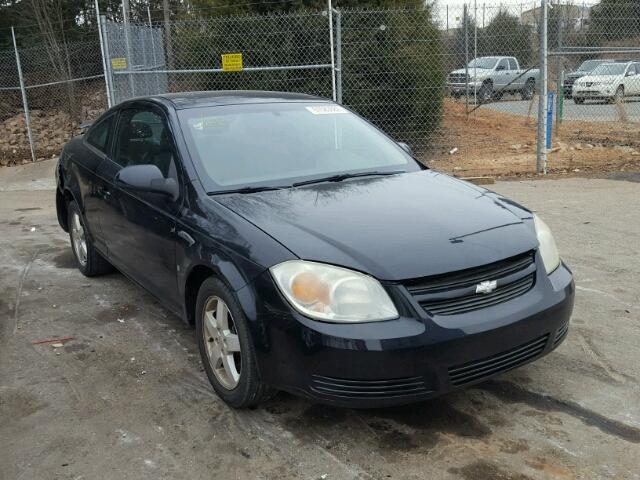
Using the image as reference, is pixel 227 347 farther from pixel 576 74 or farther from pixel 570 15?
pixel 576 74

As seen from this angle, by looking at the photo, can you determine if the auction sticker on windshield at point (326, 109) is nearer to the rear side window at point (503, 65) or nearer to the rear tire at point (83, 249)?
the rear tire at point (83, 249)

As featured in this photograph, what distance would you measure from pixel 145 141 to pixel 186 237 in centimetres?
117

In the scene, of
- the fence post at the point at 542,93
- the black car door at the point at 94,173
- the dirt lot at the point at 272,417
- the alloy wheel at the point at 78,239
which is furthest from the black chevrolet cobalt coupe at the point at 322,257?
the fence post at the point at 542,93

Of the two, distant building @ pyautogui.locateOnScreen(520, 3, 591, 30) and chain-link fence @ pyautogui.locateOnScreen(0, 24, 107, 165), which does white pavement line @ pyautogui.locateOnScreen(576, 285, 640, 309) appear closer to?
distant building @ pyautogui.locateOnScreen(520, 3, 591, 30)

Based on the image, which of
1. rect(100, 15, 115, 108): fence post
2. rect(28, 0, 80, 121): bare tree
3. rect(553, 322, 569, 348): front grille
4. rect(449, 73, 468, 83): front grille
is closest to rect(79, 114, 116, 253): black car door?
rect(553, 322, 569, 348): front grille

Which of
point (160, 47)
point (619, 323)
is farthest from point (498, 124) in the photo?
point (619, 323)

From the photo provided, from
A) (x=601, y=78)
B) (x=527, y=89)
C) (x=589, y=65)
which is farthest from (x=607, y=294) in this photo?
(x=527, y=89)

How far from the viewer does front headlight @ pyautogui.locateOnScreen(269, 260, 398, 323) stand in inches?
Answer: 106

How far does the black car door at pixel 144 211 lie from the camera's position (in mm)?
3695

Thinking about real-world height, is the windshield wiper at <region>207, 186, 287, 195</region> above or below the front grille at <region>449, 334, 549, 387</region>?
above

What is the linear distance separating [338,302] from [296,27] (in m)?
9.10

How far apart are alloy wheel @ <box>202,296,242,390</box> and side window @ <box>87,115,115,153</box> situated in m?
2.18

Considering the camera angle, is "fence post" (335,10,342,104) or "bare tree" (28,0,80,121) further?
"bare tree" (28,0,80,121)

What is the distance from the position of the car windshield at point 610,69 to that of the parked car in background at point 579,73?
0.12m
